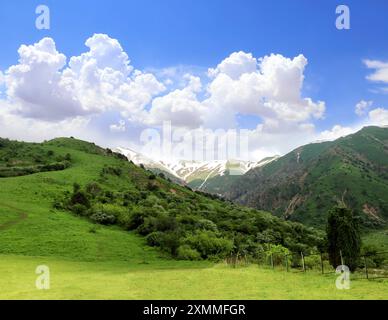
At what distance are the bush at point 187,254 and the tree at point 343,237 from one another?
80.1 feet

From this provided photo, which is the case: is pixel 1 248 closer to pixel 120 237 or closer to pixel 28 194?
pixel 120 237

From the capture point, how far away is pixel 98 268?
53.7 m

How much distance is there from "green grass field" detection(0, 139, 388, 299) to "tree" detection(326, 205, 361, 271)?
11937mm

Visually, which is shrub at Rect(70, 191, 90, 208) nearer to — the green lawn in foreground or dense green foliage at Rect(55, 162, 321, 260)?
dense green foliage at Rect(55, 162, 321, 260)

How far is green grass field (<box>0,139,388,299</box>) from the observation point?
3147 cm

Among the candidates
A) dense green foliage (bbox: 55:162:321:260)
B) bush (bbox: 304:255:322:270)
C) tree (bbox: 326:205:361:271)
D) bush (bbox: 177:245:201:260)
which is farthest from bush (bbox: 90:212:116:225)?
tree (bbox: 326:205:361:271)

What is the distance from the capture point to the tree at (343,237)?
5819 cm

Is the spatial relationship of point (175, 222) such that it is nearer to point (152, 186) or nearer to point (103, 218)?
point (103, 218)

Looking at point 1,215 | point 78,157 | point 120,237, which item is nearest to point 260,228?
point 120,237

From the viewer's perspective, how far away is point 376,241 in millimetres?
188625

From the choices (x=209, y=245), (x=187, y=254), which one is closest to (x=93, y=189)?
(x=209, y=245)

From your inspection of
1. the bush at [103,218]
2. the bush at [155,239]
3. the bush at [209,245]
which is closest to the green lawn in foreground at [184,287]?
the bush at [155,239]

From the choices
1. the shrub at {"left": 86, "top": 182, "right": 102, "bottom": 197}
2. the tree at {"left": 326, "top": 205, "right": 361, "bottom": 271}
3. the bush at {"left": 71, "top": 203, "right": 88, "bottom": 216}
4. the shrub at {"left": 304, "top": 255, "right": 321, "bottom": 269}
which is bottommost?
the shrub at {"left": 304, "top": 255, "right": 321, "bottom": 269}

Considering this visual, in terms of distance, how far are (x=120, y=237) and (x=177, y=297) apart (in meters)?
56.4
